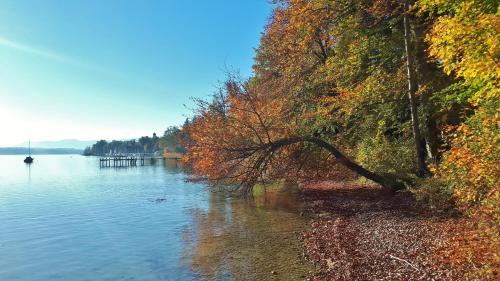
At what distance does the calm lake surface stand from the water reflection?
0.03 metres

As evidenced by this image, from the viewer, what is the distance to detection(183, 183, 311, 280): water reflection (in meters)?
11.2

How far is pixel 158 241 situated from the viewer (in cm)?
1620

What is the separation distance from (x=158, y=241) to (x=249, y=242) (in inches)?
163

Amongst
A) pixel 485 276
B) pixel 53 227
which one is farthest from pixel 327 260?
pixel 53 227

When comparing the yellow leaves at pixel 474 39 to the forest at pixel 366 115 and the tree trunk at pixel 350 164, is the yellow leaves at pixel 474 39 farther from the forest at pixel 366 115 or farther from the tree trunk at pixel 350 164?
the tree trunk at pixel 350 164

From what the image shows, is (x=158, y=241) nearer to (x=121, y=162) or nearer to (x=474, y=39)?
(x=474, y=39)

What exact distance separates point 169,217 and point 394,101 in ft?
46.2

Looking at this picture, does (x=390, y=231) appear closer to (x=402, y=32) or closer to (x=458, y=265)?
(x=458, y=265)

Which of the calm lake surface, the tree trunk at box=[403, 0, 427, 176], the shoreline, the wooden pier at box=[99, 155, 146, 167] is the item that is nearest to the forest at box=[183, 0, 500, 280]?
the tree trunk at box=[403, 0, 427, 176]

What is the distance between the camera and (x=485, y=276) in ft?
24.5

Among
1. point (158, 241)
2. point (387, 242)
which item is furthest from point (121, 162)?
point (387, 242)

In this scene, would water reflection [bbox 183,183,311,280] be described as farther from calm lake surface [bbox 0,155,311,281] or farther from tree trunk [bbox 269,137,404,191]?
tree trunk [bbox 269,137,404,191]

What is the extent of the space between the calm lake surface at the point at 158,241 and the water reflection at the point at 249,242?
0.10 ft

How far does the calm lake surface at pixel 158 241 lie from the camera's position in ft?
39.1
